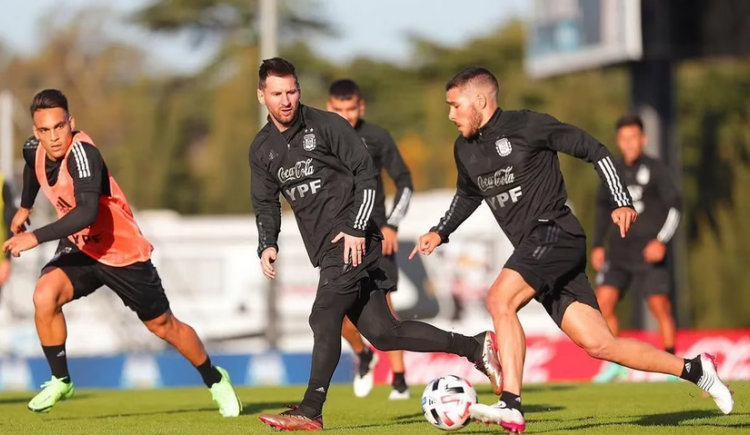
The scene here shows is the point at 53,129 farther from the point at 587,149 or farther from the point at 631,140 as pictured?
the point at 631,140

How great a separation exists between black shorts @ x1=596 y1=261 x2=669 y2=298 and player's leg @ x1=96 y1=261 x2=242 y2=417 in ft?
16.9

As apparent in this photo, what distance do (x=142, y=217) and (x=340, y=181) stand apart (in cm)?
1942

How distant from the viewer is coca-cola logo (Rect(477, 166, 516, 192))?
8.62 metres

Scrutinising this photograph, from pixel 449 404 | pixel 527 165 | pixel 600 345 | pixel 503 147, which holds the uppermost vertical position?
pixel 503 147

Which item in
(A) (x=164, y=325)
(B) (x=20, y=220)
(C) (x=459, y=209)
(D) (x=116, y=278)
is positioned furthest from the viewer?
(B) (x=20, y=220)

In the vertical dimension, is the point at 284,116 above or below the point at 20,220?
above

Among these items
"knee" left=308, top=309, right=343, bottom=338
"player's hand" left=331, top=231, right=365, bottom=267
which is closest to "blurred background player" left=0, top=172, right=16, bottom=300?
"knee" left=308, top=309, right=343, bottom=338

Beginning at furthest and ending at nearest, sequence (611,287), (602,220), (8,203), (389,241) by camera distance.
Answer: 1. (602,220)
2. (611,287)
3. (8,203)
4. (389,241)

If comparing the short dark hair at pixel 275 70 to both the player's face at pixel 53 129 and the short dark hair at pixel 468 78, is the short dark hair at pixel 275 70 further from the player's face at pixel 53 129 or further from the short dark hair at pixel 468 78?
the player's face at pixel 53 129

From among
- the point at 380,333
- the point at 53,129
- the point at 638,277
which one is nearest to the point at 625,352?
the point at 380,333

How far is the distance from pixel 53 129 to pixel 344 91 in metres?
3.05

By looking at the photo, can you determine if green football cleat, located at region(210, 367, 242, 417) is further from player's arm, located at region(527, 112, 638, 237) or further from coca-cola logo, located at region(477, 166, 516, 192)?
player's arm, located at region(527, 112, 638, 237)

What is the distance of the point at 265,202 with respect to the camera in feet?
29.2

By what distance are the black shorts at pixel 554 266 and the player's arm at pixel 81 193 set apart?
2767mm
